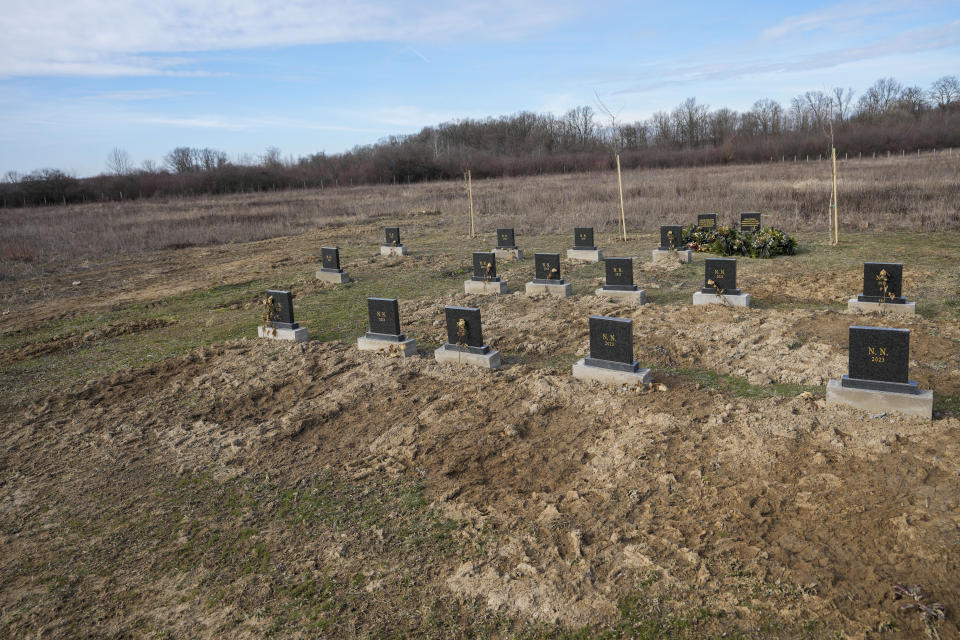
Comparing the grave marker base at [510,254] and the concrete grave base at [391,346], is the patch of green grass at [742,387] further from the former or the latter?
the grave marker base at [510,254]

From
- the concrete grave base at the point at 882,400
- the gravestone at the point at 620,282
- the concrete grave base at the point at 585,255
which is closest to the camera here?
A: the concrete grave base at the point at 882,400

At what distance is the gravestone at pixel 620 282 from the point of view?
8844 millimetres

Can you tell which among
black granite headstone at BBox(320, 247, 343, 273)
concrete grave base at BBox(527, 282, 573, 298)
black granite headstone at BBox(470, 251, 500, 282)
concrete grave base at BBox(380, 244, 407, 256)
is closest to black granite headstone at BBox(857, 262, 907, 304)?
concrete grave base at BBox(527, 282, 573, 298)

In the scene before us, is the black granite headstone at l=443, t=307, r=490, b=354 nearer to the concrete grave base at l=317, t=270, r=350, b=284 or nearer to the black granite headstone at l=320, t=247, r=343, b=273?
the concrete grave base at l=317, t=270, r=350, b=284

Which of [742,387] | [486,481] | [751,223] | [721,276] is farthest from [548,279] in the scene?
[751,223]

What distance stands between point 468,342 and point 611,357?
5.28ft

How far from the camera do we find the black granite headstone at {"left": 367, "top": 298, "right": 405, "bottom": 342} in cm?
700

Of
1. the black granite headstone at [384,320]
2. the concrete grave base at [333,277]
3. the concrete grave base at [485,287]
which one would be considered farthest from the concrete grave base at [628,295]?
the concrete grave base at [333,277]

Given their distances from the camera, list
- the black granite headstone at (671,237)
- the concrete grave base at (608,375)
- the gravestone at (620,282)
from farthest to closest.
Answer: 1. the black granite headstone at (671,237)
2. the gravestone at (620,282)
3. the concrete grave base at (608,375)

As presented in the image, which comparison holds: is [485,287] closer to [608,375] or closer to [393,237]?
[608,375]

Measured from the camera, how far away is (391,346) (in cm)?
693

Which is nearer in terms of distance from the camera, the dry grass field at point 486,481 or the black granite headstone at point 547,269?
the dry grass field at point 486,481

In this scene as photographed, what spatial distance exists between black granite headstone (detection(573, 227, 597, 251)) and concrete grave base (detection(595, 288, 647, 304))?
151 inches

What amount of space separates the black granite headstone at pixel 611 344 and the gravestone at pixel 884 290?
370 cm
